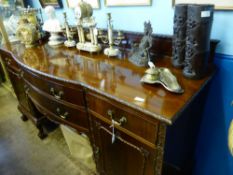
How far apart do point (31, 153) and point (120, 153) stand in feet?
3.75

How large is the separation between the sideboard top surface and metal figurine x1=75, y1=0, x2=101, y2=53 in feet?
0.16

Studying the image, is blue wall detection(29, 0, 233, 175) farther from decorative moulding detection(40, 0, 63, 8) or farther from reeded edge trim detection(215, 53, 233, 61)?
decorative moulding detection(40, 0, 63, 8)

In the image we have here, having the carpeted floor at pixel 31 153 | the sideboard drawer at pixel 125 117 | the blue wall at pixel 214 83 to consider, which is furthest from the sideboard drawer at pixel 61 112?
the blue wall at pixel 214 83

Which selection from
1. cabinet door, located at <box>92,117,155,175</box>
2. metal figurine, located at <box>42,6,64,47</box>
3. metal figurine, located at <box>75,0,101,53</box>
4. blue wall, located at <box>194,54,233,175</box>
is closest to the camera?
cabinet door, located at <box>92,117,155,175</box>

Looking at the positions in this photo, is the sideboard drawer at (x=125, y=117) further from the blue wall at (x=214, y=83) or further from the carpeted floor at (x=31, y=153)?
the carpeted floor at (x=31, y=153)

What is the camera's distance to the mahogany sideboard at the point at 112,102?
0.69 metres

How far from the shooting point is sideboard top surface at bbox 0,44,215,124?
67 cm

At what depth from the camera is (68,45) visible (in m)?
1.42

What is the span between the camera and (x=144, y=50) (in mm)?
952

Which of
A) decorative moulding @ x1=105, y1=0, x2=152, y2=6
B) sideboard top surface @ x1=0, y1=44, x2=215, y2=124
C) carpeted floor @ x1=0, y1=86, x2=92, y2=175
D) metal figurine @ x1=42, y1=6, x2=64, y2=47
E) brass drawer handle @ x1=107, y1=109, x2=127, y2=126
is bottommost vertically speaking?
carpeted floor @ x1=0, y1=86, x2=92, y2=175

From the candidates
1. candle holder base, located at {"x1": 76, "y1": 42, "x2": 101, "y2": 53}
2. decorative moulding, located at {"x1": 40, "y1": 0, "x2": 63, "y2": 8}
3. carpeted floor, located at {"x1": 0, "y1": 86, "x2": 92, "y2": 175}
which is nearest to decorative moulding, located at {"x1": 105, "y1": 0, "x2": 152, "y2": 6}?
candle holder base, located at {"x1": 76, "y1": 42, "x2": 101, "y2": 53}

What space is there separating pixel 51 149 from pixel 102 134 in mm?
981

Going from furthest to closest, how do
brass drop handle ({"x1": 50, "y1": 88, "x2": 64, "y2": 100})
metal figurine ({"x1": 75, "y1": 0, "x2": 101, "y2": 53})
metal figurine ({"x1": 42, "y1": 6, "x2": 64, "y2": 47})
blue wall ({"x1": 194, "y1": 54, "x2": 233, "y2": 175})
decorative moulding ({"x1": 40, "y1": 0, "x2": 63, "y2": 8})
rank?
decorative moulding ({"x1": 40, "y1": 0, "x2": 63, "y2": 8}) < metal figurine ({"x1": 42, "y1": 6, "x2": 64, "y2": 47}) < metal figurine ({"x1": 75, "y1": 0, "x2": 101, "y2": 53}) < brass drop handle ({"x1": 50, "y1": 88, "x2": 64, "y2": 100}) < blue wall ({"x1": 194, "y1": 54, "x2": 233, "y2": 175})

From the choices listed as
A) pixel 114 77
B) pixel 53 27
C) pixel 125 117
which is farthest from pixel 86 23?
pixel 125 117
